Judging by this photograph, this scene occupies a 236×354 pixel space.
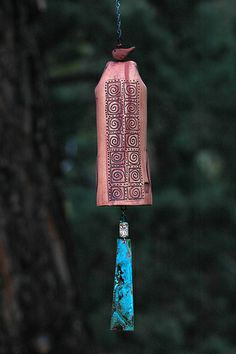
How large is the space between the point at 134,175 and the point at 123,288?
0.37 meters

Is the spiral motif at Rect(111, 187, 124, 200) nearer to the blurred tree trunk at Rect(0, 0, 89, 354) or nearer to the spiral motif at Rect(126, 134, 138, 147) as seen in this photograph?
the spiral motif at Rect(126, 134, 138, 147)

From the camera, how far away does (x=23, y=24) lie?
16.3 ft

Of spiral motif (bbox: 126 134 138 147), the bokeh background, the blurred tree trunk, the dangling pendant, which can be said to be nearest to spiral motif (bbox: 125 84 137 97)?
spiral motif (bbox: 126 134 138 147)

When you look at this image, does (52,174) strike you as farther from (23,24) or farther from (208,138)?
(208,138)

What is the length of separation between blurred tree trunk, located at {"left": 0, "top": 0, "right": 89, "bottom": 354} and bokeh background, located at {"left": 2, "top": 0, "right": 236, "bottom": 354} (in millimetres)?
1901

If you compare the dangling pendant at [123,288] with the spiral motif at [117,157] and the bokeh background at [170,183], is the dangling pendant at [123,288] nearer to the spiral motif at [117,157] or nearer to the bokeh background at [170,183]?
the spiral motif at [117,157]

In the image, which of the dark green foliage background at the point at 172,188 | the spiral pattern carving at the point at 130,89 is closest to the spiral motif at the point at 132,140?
the spiral pattern carving at the point at 130,89

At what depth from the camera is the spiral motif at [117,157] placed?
2.57 meters

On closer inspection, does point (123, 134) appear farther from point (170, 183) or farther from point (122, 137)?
point (170, 183)

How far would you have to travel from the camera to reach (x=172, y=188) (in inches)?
347

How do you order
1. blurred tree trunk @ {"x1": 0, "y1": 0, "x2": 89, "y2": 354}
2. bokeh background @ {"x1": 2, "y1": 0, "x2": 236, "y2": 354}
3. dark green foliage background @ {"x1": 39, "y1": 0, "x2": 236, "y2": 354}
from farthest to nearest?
dark green foliage background @ {"x1": 39, "y1": 0, "x2": 236, "y2": 354}, bokeh background @ {"x1": 2, "y1": 0, "x2": 236, "y2": 354}, blurred tree trunk @ {"x1": 0, "y1": 0, "x2": 89, "y2": 354}

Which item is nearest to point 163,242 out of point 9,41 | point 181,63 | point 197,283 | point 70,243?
point 197,283

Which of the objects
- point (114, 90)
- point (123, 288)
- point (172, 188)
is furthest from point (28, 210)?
point (172, 188)

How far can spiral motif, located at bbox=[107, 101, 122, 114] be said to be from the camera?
101 inches
